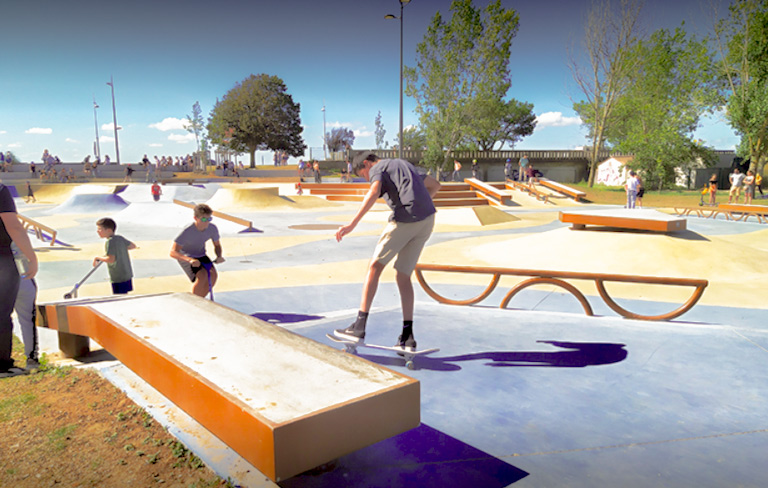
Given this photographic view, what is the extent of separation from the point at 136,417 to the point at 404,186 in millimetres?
2535

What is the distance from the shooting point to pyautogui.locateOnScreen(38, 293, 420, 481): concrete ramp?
2.08 meters

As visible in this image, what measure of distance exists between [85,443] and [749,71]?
38154 millimetres

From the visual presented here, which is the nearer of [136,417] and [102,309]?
[136,417]

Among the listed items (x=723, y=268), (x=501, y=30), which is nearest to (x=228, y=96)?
(x=501, y=30)

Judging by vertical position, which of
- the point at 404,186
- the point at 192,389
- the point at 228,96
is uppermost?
the point at 228,96

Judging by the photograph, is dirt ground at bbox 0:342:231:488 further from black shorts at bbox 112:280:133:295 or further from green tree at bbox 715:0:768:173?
green tree at bbox 715:0:768:173

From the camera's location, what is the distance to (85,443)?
9.50ft

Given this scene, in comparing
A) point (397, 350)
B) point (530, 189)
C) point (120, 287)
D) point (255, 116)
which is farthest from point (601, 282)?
point (255, 116)

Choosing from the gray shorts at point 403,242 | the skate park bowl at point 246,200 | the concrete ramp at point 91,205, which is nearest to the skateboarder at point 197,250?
the gray shorts at point 403,242

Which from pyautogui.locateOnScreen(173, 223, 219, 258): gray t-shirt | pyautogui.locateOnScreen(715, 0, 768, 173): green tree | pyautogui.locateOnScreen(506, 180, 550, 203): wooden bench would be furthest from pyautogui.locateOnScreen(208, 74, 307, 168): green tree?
pyautogui.locateOnScreen(173, 223, 219, 258): gray t-shirt

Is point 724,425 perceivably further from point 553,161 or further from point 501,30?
point 553,161

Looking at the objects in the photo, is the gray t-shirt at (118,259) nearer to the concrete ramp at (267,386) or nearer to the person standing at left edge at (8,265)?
the person standing at left edge at (8,265)

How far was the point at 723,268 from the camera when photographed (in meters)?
8.66

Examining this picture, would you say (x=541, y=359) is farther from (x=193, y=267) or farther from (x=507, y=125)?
(x=507, y=125)
